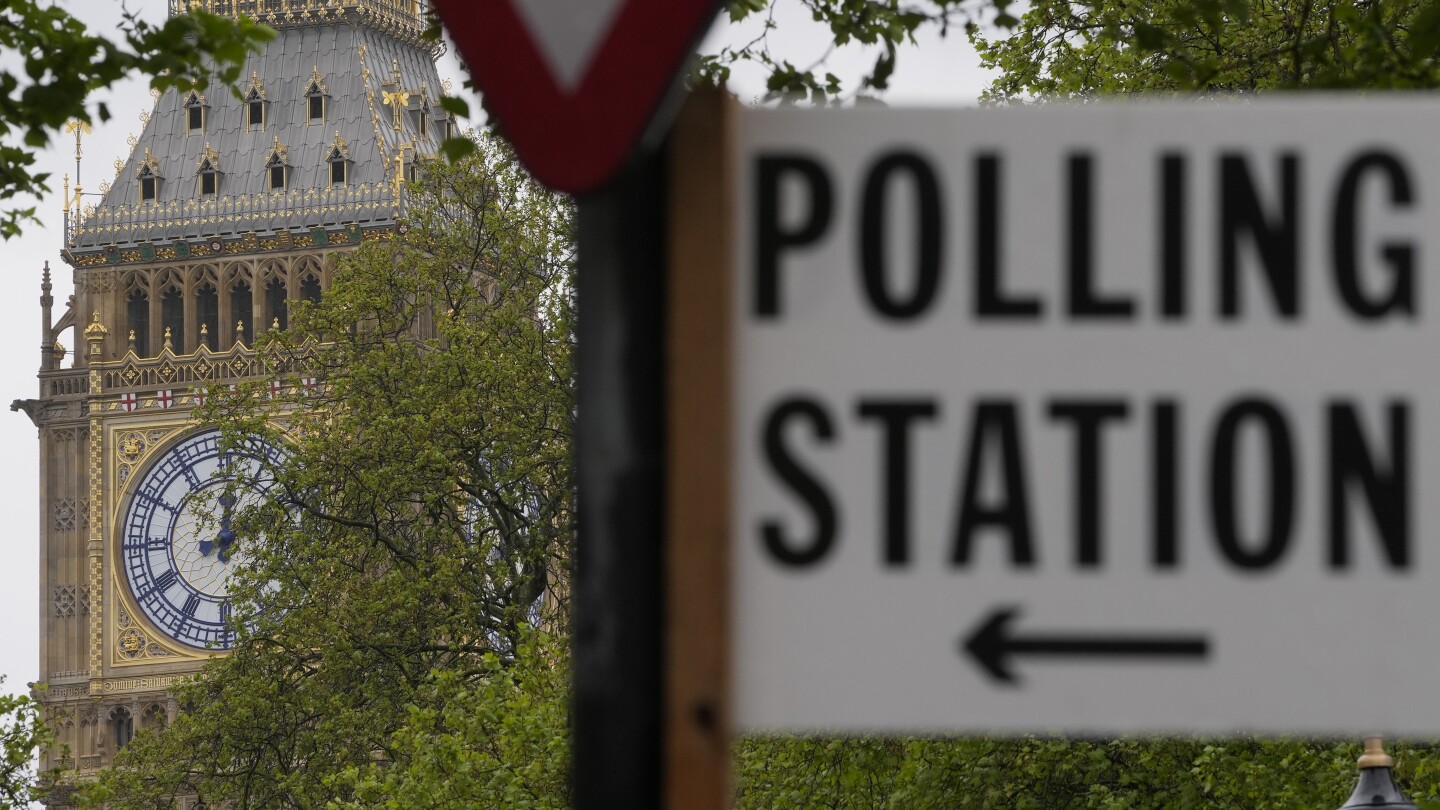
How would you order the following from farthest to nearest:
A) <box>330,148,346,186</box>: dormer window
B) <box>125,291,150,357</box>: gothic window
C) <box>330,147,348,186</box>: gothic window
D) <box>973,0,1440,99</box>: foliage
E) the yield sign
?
<box>330,147,348,186</box>: gothic window
<box>330,148,346,186</box>: dormer window
<box>125,291,150,357</box>: gothic window
<box>973,0,1440,99</box>: foliage
the yield sign

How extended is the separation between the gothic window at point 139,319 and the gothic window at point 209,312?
1.41 meters

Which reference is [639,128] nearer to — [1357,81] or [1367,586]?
[1367,586]

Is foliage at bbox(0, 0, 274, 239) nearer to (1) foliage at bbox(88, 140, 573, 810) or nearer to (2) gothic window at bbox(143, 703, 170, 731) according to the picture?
(1) foliage at bbox(88, 140, 573, 810)

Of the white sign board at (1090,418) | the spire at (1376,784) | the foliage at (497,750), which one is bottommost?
the foliage at (497,750)

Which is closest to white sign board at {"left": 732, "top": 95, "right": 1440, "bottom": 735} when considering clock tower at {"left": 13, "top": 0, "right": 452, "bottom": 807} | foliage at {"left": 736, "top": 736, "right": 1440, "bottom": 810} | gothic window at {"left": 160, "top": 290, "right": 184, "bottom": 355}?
foliage at {"left": 736, "top": 736, "right": 1440, "bottom": 810}

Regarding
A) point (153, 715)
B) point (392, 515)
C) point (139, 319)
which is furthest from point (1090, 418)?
point (139, 319)

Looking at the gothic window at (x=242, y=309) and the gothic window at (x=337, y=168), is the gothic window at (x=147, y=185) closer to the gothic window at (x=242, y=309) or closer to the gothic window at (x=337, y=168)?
the gothic window at (x=242, y=309)

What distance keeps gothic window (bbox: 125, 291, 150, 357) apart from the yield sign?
7764 centimetres

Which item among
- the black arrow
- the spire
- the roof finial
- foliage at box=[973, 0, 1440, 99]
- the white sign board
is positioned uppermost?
foliage at box=[973, 0, 1440, 99]

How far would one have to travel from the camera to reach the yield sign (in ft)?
7.24

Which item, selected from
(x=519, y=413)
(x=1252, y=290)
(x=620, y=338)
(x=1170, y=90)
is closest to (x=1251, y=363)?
(x=1252, y=290)

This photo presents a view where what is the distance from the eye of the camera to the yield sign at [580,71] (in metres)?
2.21

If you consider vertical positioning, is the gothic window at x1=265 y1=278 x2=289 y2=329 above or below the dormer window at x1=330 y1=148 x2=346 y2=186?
below

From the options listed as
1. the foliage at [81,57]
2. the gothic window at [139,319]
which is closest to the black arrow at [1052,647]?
the foliage at [81,57]
